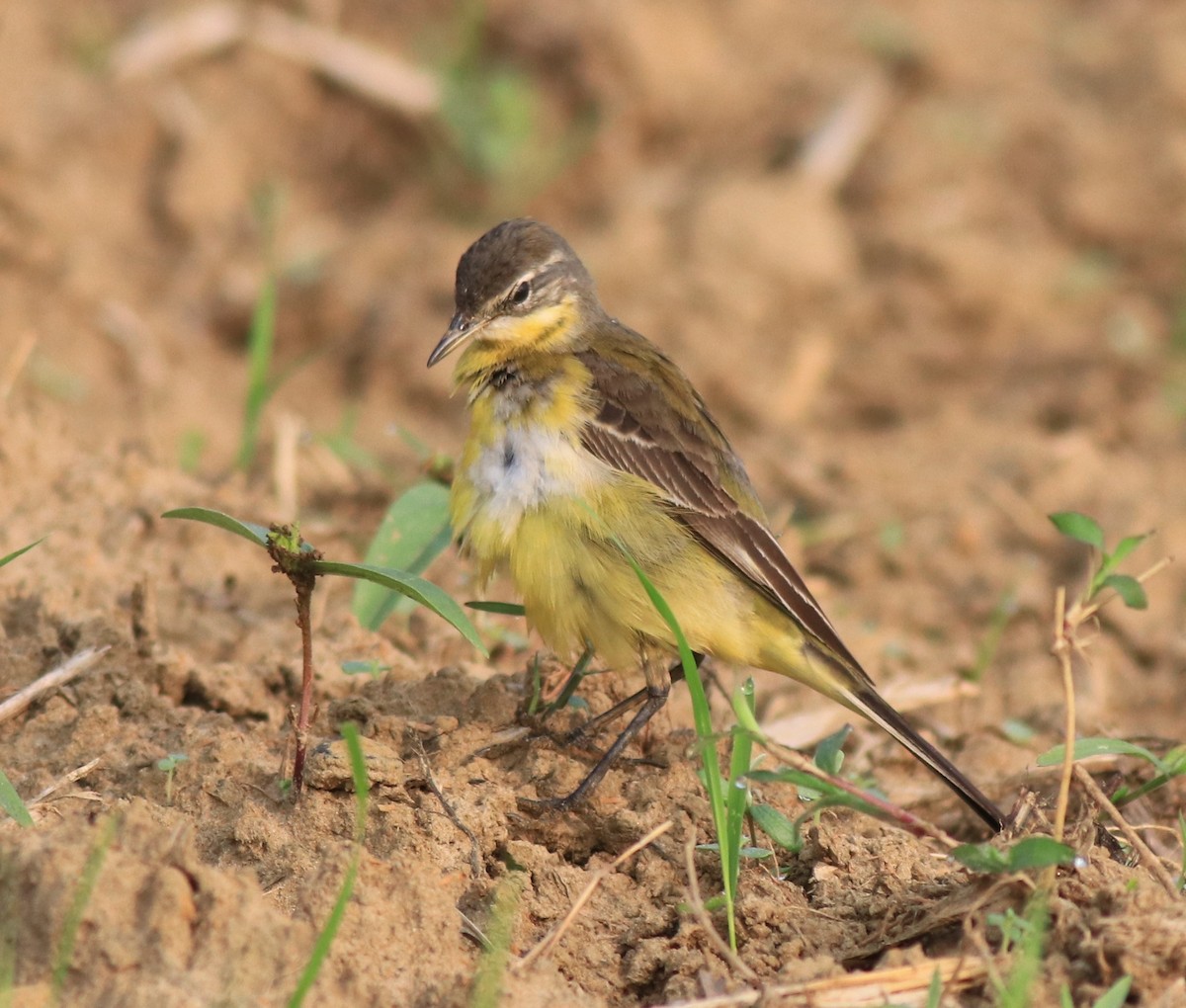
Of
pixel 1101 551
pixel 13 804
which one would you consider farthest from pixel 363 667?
pixel 1101 551

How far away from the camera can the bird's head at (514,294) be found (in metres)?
6.39

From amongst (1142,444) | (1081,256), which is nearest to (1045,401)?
(1142,444)

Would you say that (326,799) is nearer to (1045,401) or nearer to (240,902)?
(240,902)

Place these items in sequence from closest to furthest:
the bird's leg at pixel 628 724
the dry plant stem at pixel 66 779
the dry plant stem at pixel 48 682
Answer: the dry plant stem at pixel 66 779 < the bird's leg at pixel 628 724 < the dry plant stem at pixel 48 682

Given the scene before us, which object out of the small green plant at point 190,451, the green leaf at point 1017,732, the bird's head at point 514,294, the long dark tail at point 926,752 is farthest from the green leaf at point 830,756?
the small green plant at point 190,451

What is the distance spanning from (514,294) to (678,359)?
150 inches

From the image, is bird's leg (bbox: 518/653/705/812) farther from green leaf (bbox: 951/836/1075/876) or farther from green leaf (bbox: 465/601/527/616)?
green leaf (bbox: 951/836/1075/876)

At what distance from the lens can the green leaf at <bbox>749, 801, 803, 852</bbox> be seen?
444 centimetres

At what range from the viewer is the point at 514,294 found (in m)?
6.49

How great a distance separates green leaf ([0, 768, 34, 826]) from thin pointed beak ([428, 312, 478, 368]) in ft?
8.27

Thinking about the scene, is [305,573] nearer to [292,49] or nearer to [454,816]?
Result: [454,816]

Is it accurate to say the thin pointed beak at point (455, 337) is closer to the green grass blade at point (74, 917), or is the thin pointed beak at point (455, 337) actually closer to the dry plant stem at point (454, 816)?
the dry plant stem at point (454, 816)

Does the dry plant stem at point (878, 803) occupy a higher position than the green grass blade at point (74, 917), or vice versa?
the dry plant stem at point (878, 803)

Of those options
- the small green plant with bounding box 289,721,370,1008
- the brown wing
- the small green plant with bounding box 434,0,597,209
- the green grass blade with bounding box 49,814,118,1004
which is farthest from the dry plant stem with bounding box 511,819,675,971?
the small green plant with bounding box 434,0,597,209
